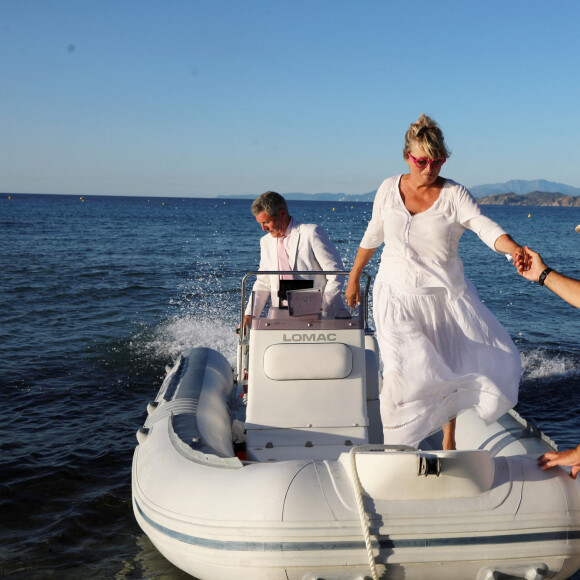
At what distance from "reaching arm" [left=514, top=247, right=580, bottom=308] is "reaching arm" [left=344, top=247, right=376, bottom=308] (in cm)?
102

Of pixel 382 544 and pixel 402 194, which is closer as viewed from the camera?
pixel 382 544

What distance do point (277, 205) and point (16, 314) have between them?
9.15m

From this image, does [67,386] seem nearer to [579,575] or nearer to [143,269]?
[579,575]

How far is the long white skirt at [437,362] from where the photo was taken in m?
3.47

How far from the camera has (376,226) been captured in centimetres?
363

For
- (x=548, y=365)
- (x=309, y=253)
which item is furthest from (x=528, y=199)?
(x=309, y=253)

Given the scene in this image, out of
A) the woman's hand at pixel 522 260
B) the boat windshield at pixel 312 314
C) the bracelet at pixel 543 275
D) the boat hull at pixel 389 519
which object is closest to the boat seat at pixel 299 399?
the boat windshield at pixel 312 314

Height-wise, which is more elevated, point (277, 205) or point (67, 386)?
point (277, 205)

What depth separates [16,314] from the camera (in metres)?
12.4

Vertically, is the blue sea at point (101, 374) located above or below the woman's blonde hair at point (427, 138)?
below

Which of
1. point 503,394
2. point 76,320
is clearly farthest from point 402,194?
point 76,320

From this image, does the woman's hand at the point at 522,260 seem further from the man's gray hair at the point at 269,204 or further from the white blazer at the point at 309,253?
the man's gray hair at the point at 269,204

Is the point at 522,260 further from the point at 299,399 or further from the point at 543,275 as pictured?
the point at 299,399

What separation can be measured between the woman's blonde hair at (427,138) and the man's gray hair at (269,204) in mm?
1516
